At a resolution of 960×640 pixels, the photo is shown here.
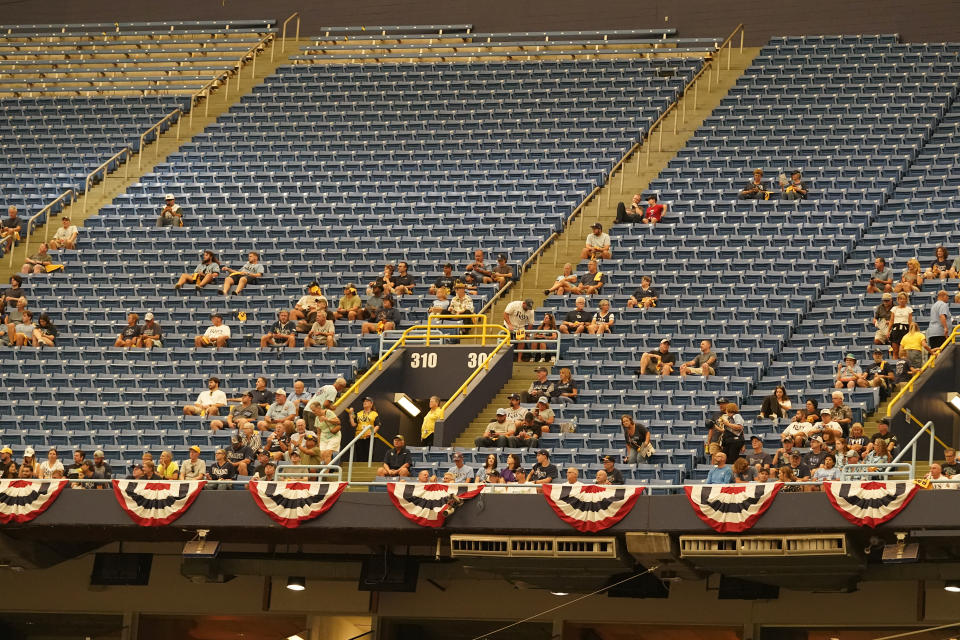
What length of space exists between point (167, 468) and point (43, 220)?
12.8m

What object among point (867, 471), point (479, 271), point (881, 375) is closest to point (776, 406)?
point (881, 375)

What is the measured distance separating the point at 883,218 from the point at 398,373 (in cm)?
866

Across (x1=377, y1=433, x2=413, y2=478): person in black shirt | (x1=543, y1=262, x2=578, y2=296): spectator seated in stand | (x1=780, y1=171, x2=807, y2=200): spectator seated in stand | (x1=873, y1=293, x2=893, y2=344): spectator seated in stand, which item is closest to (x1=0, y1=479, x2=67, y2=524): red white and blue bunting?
(x1=377, y1=433, x2=413, y2=478): person in black shirt

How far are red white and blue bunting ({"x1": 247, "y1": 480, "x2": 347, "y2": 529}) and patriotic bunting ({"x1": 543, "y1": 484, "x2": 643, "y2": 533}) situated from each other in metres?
2.47

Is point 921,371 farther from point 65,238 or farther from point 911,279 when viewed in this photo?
point 65,238

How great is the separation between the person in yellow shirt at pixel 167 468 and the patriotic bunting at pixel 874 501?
26.2 feet

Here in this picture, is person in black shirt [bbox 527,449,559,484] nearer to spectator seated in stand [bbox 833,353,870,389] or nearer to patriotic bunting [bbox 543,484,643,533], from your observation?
patriotic bunting [bbox 543,484,643,533]

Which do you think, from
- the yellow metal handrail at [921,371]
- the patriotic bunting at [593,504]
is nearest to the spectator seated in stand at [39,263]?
the patriotic bunting at [593,504]

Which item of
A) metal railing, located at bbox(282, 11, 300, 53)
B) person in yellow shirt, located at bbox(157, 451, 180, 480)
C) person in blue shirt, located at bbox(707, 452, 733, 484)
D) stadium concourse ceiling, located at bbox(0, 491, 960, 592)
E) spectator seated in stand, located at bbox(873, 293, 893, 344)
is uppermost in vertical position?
metal railing, located at bbox(282, 11, 300, 53)

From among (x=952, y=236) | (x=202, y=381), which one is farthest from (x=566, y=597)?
(x=952, y=236)

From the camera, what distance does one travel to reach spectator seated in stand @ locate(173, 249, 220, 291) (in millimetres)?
27109

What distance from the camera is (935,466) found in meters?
17.4

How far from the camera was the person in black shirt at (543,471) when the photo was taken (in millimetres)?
18797

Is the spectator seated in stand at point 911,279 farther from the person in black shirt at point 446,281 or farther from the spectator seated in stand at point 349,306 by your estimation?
the spectator seated in stand at point 349,306
